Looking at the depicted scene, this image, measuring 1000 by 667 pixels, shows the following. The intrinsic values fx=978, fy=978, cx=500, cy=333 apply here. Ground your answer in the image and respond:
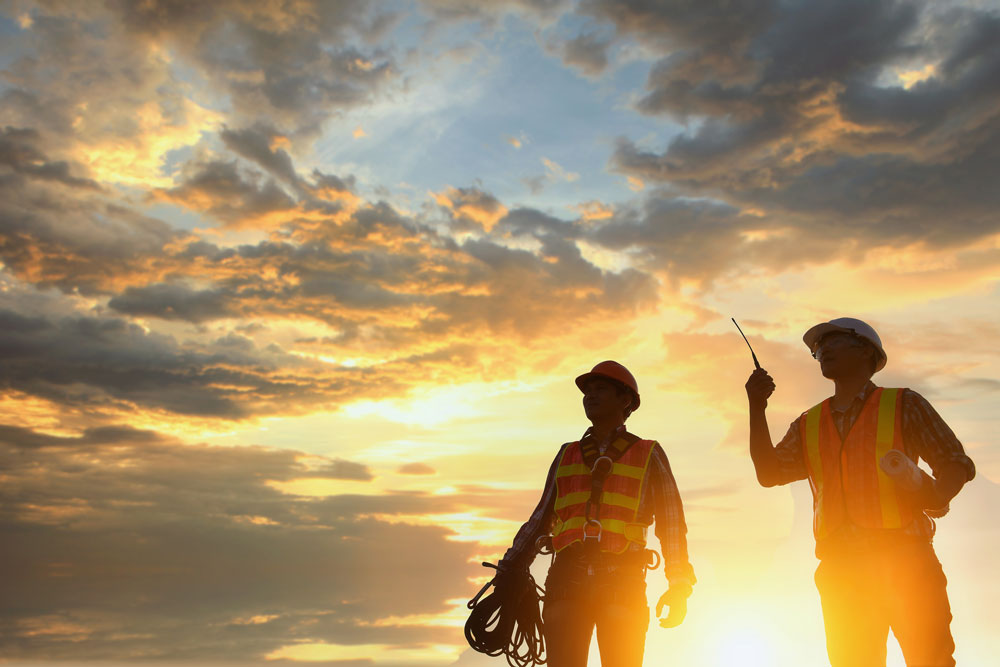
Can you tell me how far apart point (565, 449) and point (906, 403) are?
3175mm

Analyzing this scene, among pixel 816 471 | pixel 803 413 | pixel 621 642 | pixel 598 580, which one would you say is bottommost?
pixel 621 642

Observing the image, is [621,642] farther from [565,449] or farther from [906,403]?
[906,403]

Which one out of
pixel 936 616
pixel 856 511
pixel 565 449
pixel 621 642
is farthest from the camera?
pixel 565 449

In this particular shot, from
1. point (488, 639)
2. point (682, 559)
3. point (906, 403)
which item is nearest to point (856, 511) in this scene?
point (906, 403)

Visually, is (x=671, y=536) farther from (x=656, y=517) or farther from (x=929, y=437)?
(x=929, y=437)

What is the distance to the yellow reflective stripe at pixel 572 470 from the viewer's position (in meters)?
8.90

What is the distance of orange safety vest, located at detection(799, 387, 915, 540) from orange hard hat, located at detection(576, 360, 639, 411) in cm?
196

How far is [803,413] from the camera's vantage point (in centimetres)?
811

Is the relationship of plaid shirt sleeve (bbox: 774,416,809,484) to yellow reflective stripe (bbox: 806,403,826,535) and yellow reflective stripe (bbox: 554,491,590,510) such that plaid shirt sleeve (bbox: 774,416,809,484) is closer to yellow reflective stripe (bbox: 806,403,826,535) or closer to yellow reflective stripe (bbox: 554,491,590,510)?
yellow reflective stripe (bbox: 806,403,826,535)

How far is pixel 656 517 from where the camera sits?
888 centimetres

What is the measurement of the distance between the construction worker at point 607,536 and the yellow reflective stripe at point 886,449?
2.01m

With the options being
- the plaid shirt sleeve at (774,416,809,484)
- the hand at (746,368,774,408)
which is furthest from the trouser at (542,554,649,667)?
the hand at (746,368,774,408)

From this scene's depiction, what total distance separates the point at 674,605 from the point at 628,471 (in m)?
1.21

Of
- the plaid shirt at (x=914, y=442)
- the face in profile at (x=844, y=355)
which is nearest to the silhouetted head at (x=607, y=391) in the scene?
the plaid shirt at (x=914, y=442)
